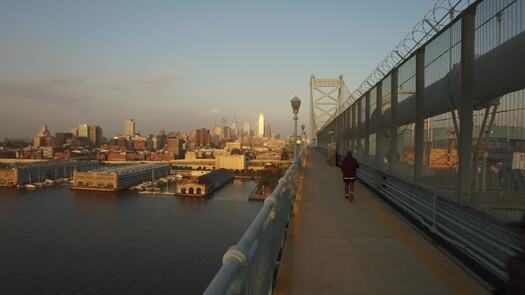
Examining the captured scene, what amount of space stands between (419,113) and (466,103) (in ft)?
5.82

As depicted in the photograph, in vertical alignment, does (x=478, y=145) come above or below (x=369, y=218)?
above

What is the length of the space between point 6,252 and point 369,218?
97.5ft

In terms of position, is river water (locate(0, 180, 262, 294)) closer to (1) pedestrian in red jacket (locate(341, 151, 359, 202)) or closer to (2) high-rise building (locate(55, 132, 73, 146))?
(1) pedestrian in red jacket (locate(341, 151, 359, 202))

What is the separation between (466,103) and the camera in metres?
4.84

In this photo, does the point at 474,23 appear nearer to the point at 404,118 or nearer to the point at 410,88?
the point at 410,88

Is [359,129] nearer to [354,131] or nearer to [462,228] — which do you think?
[354,131]

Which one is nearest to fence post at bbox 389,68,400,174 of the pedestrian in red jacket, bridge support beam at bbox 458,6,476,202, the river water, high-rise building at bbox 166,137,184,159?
the pedestrian in red jacket

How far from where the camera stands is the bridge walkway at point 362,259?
12.1ft

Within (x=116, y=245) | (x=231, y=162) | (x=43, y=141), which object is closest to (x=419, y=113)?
(x=116, y=245)

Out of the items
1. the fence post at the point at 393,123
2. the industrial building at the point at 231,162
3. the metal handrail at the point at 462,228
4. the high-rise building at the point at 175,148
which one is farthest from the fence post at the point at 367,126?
the high-rise building at the point at 175,148

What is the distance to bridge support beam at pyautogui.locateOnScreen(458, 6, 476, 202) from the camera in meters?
4.74

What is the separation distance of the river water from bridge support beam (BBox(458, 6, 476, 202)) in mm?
16459

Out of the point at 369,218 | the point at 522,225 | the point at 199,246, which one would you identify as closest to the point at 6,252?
the point at 199,246

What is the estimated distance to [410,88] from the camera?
7.46 m
